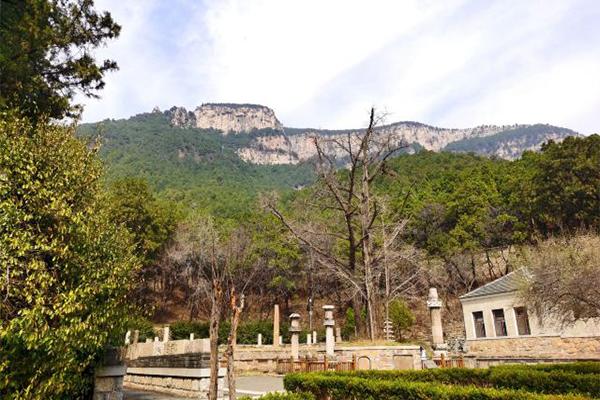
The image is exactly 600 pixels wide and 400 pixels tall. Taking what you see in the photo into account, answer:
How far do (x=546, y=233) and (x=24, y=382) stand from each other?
36.3 metres

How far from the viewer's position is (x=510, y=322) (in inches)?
1062

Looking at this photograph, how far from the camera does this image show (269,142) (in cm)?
14800

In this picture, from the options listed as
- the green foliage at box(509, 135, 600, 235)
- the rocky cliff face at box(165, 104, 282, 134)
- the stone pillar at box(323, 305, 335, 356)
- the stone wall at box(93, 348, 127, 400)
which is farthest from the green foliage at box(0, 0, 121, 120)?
the rocky cliff face at box(165, 104, 282, 134)

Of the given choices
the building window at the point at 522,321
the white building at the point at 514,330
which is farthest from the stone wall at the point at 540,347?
the building window at the point at 522,321

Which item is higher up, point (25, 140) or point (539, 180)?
point (539, 180)

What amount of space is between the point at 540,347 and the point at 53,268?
25.9 meters

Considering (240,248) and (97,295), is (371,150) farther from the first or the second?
(240,248)

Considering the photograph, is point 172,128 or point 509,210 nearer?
point 509,210

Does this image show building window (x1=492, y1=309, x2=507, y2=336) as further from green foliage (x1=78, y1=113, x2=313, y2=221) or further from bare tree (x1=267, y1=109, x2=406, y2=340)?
green foliage (x1=78, y1=113, x2=313, y2=221)

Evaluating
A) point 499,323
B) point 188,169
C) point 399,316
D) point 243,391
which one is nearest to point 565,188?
point 499,323

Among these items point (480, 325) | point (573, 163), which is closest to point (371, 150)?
point (480, 325)

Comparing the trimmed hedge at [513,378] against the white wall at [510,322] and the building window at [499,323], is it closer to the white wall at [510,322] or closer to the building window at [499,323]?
the white wall at [510,322]

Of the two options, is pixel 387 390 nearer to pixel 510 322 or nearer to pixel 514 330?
pixel 514 330

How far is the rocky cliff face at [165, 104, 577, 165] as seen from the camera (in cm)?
14350
